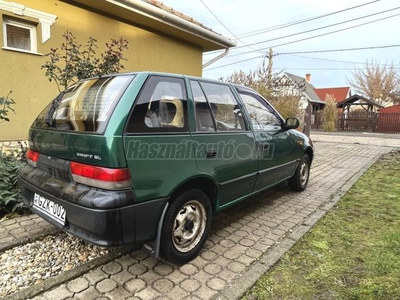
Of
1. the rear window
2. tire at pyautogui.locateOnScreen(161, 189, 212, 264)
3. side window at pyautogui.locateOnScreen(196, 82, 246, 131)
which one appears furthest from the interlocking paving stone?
side window at pyautogui.locateOnScreen(196, 82, 246, 131)

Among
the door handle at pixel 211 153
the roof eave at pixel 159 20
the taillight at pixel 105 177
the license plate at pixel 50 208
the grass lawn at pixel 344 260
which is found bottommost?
the grass lawn at pixel 344 260

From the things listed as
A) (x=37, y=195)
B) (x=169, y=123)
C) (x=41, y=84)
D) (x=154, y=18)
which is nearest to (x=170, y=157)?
(x=169, y=123)

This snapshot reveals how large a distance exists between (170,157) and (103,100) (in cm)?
69

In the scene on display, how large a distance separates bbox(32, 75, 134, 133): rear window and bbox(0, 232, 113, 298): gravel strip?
118 centimetres

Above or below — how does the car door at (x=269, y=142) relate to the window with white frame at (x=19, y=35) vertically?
below

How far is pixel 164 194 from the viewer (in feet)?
6.57

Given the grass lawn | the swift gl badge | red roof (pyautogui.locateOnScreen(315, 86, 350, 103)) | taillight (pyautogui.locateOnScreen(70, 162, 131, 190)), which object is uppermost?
red roof (pyautogui.locateOnScreen(315, 86, 350, 103))

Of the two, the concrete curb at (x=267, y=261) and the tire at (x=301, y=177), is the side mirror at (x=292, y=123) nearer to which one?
the tire at (x=301, y=177)

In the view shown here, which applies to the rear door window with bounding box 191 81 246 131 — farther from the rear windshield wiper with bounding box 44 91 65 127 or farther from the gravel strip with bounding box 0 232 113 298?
the gravel strip with bounding box 0 232 113 298

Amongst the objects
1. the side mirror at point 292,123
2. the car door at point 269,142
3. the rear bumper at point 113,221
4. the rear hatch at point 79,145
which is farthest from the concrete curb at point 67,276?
the side mirror at point 292,123

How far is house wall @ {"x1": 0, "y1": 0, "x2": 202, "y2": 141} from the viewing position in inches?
198

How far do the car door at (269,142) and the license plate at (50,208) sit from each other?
213cm

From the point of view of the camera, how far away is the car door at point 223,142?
2.41 meters

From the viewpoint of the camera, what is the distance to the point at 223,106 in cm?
283
